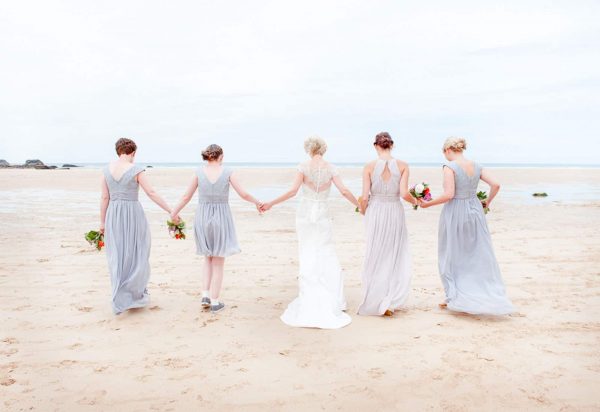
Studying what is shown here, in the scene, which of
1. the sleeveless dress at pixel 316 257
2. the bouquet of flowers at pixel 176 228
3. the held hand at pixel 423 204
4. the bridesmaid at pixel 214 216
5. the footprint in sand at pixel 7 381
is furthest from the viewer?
the bouquet of flowers at pixel 176 228

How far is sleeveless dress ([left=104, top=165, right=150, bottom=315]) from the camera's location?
6.25 meters

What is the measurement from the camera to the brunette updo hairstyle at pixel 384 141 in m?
6.16

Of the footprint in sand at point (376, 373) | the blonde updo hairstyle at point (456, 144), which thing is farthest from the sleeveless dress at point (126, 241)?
the blonde updo hairstyle at point (456, 144)

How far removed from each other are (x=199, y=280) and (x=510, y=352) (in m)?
4.85

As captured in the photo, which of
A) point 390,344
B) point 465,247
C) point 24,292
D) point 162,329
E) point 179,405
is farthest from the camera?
point 24,292

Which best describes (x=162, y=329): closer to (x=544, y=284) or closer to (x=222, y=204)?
(x=222, y=204)

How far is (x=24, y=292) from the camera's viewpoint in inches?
284

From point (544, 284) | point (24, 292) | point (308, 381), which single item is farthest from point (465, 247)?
point (24, 292)

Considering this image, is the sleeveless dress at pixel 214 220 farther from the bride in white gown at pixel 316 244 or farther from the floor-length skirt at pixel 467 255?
the floor-length skirt at pixel 467 255

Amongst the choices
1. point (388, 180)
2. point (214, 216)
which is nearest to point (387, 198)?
point (388, 180)

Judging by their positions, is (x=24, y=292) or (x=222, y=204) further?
(x=24, y=292)

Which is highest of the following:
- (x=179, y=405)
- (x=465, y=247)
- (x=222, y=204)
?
(x=222, y=204)

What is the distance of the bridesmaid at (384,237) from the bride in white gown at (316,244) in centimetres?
34

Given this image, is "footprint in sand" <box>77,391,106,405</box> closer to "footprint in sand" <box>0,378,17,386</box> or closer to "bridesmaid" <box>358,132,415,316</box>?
"footprint in sand" <box>0,378,17,386</box>
